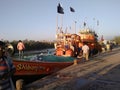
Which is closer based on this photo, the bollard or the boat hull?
the bollard

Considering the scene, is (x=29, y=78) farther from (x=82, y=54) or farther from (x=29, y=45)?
(x=29, y=45)

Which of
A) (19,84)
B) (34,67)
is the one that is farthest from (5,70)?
(34,67)

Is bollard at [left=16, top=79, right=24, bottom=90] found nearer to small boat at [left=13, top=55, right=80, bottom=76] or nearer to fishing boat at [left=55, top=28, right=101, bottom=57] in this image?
small boat at [left=13, top=55, right=80, bottom=76]

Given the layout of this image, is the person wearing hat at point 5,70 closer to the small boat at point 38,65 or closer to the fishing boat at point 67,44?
the small boat at point 38,65

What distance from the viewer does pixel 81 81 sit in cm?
1034

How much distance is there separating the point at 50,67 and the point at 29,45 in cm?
4474

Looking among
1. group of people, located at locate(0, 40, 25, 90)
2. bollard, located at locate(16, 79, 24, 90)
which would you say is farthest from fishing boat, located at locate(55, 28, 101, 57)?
group of people, located at locate(0, 40, 25, 90)

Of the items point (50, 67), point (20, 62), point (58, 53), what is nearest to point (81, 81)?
point (20, 62)

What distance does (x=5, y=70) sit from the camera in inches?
168

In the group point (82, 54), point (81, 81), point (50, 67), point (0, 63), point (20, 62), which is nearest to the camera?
point (0, 63)

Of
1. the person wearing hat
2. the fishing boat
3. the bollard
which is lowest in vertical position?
the bollard

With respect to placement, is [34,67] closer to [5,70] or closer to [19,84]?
[19,84]

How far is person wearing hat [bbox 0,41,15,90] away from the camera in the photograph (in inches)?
167

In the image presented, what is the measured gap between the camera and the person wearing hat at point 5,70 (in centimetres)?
425
